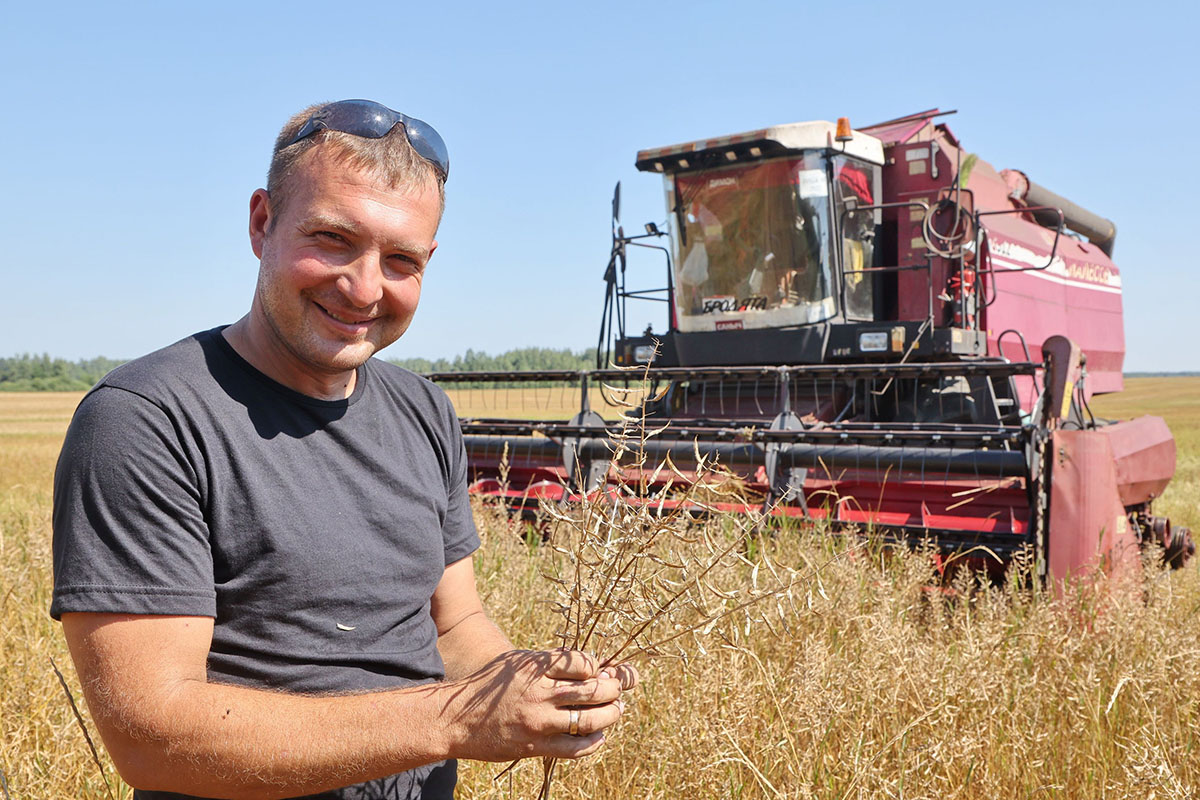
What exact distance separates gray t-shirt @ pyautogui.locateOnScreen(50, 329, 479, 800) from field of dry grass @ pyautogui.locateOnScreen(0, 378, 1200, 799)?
451 millimetres

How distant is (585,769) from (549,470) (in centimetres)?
369

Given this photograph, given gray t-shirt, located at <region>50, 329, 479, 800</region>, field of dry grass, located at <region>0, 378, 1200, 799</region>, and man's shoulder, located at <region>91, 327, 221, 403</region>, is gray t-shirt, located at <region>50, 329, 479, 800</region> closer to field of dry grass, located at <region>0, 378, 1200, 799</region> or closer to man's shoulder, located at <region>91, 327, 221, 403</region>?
man's shoulder, located at <region>91, 327, 221, 403</region>

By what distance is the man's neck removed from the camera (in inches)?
60.2

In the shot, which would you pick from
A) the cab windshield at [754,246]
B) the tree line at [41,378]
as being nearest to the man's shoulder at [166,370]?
the cab windshield at [754,246]

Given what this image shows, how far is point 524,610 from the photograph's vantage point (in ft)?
12.0

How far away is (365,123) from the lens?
153cm

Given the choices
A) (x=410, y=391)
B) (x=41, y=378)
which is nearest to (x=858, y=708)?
(x=410, y=391)

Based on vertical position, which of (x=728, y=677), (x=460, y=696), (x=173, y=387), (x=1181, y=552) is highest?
(x=173, y=387)

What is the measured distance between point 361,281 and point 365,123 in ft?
0.83

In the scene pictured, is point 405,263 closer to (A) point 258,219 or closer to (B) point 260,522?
(A) point 258,219

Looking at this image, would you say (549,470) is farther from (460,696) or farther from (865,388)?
(460,696)

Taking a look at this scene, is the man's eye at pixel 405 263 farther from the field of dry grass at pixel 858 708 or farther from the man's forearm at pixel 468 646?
the field of dry grass at pixel 858 708

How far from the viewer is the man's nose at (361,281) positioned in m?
1.51

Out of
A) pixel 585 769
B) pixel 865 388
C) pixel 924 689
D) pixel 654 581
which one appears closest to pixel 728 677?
pixel 585 769
